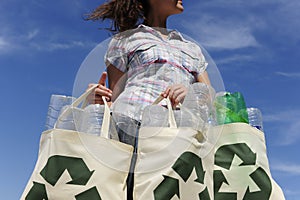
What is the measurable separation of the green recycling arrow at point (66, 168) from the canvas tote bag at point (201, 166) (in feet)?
0.66

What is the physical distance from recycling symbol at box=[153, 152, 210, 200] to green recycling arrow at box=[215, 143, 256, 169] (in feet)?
1.02

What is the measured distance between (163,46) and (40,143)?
2.42 ft

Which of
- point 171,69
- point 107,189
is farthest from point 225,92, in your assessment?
point 107,189

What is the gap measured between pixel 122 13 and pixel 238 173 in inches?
41.5

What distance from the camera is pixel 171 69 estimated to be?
7.08 feet

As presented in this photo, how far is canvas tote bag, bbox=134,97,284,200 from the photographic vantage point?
1.78m

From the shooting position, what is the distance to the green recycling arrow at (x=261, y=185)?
2.10 metres

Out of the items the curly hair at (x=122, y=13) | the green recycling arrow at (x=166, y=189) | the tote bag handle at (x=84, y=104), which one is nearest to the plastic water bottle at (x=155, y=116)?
the tote bag handle at (x=84, y=104)

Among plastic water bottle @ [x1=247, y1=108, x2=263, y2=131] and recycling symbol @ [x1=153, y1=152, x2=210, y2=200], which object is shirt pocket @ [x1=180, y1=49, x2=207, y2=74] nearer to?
plastic water bottle @ [x1=247, y1=108, x2=263, y2=131]

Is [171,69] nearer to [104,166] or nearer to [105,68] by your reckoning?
[105,68]

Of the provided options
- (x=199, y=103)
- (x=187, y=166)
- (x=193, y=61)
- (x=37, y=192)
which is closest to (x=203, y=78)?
(x=193, y=61)

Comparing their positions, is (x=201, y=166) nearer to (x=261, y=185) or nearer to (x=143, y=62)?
(x=261, y=185)

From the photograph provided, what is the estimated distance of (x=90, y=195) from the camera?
5.86ft

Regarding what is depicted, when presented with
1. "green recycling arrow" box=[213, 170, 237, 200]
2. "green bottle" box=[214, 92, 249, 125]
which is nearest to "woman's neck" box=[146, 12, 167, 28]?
"green bottle" box=[214, 92, 249, 125]
